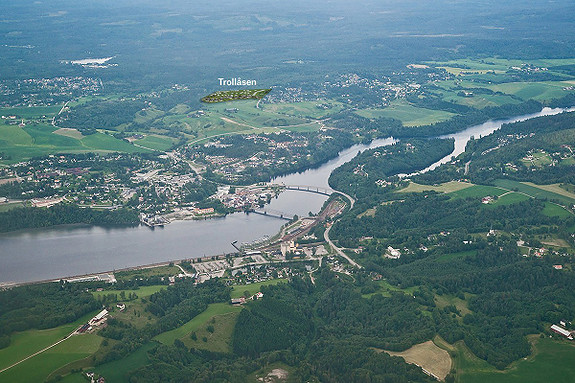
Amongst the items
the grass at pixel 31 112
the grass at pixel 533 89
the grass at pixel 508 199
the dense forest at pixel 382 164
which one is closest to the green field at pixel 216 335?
the dense forest at pixel 382 164

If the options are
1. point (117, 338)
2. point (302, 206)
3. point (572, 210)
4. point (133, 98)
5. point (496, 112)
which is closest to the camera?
point (117, 338)

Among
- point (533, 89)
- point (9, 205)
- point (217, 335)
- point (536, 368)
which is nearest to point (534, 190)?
point (536, 368)

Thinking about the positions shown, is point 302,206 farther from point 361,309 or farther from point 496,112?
point 496,112

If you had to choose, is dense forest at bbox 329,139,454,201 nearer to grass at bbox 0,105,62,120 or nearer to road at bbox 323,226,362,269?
road at bbox 323,226,362,269

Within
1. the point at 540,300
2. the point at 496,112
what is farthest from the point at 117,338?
the point at 496,112

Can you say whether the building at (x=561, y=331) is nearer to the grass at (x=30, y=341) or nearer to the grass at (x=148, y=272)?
the grass at (x=148, y=272)

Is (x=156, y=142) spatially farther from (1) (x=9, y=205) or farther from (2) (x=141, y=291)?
(2) (x=141, y=291)

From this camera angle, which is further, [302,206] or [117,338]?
[302,206]
